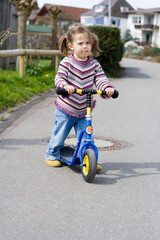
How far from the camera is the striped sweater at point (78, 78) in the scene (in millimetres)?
4906

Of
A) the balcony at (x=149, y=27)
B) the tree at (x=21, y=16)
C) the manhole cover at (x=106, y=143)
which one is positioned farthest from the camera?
the balcony at (x=149, y=27)

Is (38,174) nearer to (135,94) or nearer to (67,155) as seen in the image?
(67,155)

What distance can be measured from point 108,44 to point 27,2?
17.9ft

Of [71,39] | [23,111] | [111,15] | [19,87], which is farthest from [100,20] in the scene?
[71,39]

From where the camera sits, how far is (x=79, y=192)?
172 inches

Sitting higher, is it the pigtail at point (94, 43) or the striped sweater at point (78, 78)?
the pigtail at point (94, 43)

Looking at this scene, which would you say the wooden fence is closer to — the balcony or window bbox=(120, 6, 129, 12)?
the balcony

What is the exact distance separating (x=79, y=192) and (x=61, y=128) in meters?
1.03

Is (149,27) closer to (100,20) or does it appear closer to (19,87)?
(100,20)

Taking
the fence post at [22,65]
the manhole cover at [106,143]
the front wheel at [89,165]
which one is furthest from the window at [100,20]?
the front wheel at [89,165]

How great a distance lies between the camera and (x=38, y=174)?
194 inches

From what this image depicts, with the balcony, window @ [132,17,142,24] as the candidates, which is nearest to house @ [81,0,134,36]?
window @ [132,17,142,24]

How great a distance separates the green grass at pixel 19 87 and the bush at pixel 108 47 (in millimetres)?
5460

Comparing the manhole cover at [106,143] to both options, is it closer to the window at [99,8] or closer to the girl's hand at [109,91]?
the girl's hand at [109,91]
